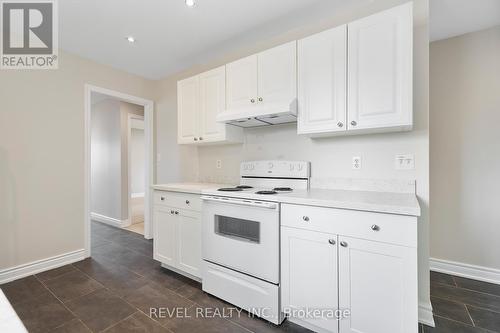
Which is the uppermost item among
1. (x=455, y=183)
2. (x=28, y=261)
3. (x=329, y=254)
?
(x=455, y=183)

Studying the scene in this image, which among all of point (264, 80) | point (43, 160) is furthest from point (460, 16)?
point (43, 160)

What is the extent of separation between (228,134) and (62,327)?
206 centimetres

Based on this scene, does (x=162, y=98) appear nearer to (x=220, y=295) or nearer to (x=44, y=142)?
(x=44, y=142)

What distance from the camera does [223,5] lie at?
81.1 inches

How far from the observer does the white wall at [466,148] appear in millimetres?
2338

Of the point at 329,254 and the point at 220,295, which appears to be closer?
the point at 329,254

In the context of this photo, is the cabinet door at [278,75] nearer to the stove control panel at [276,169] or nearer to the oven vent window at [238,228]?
the stove control panel at [276,169]

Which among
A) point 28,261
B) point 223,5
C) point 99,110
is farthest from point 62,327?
point 99,110

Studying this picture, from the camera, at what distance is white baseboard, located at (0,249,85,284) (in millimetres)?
2408

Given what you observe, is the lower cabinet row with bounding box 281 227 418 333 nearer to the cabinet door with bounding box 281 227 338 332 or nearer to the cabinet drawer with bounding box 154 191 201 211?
the cabinet door with bounding box 281 227 338 332

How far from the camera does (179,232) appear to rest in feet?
7.96

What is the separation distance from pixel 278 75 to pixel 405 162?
1.26 m

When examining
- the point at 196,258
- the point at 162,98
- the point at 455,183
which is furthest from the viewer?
the point at 162,98

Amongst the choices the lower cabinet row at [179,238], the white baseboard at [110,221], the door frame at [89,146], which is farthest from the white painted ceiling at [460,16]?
the white baseboard at [110,221]
